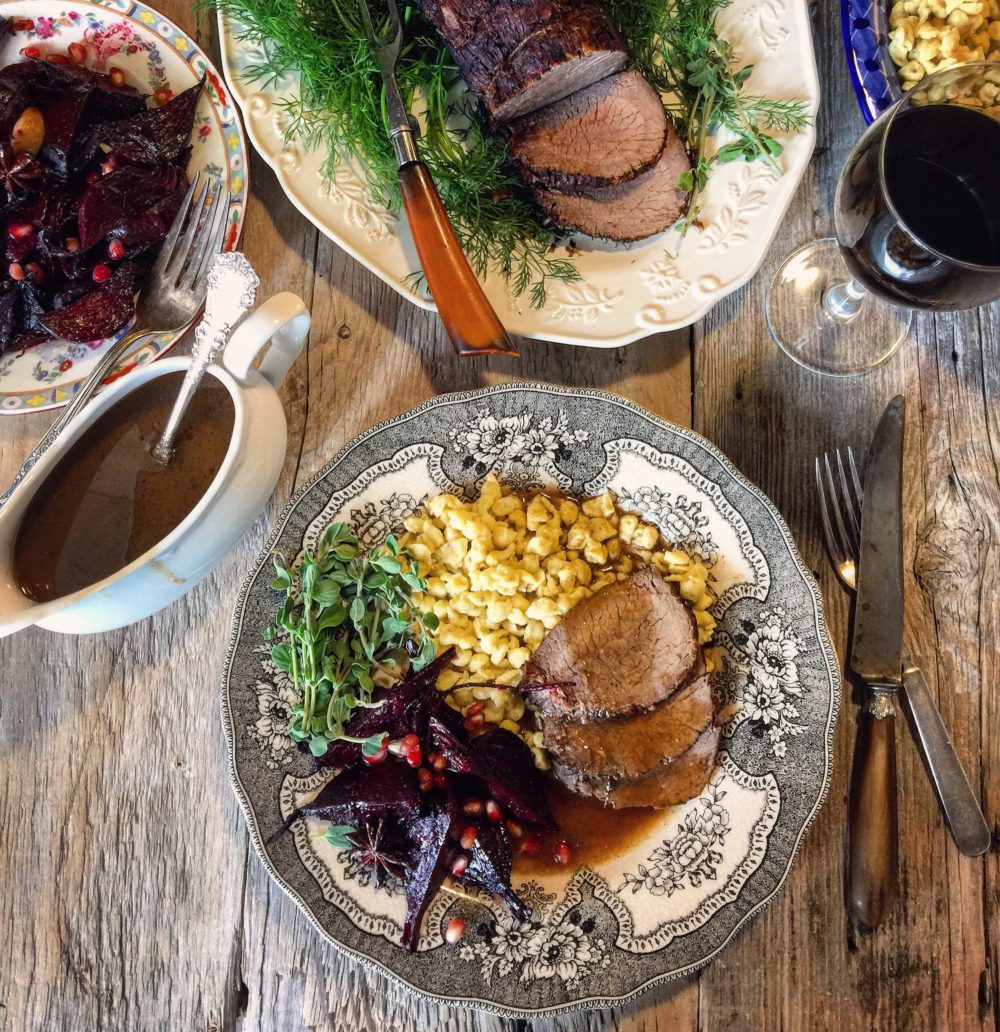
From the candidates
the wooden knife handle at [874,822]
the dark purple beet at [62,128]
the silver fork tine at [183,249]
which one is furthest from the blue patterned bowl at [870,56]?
the dark purple beet at [62,128]

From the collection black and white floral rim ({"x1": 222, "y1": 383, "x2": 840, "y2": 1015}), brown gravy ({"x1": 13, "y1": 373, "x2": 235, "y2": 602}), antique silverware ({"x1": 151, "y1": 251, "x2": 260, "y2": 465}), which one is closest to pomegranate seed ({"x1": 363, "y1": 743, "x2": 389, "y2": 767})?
black and white floral rim ({"x1": 222, "y1": 383, "x2": 840, "y2": 1015})

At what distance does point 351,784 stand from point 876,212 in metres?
1.53

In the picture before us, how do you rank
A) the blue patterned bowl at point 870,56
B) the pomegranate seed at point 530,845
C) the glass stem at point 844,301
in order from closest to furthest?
the pomegranate seed at point 530,845, the blue patterned bowl at point 870,56, the glass stem at point 844,301

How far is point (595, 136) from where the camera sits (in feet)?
6.53

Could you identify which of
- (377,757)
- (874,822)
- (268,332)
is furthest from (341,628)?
(874,822)

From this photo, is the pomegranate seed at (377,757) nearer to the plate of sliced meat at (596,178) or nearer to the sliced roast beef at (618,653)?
the sliced roast beef at (618,653)

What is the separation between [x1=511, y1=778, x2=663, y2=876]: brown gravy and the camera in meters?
1.78

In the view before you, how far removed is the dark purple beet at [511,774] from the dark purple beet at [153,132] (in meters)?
1.56

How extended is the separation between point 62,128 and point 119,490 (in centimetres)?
90

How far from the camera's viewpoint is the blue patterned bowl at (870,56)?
6.28 feet

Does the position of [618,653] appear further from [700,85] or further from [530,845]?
[700,85]

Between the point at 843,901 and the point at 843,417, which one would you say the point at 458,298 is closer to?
the point at 843,417

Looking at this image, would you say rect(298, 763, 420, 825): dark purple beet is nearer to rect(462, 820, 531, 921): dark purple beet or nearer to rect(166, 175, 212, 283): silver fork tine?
rect(462, 820, 531, 921): dark purple beet

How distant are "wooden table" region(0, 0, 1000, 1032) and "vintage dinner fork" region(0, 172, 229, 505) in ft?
0.53
